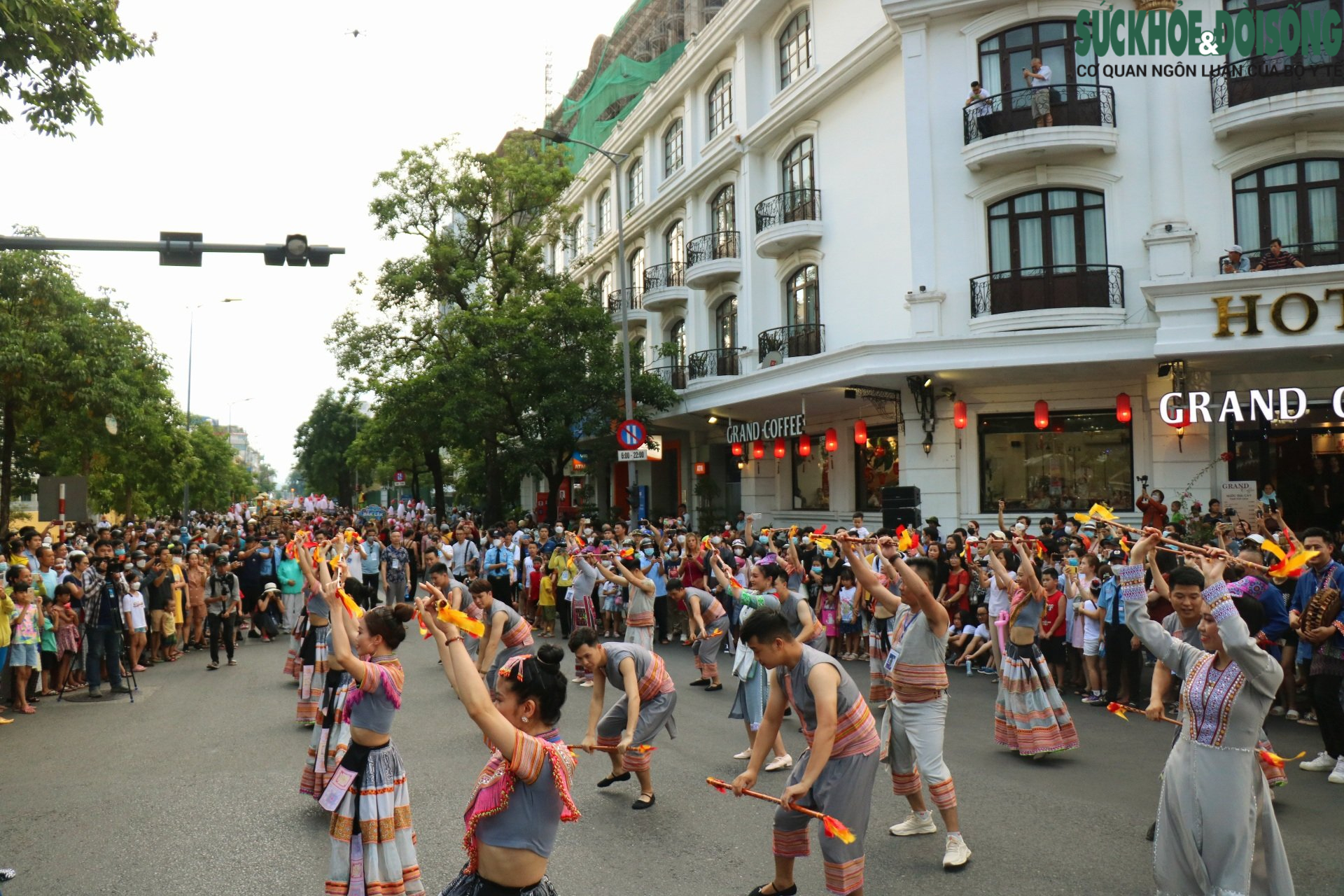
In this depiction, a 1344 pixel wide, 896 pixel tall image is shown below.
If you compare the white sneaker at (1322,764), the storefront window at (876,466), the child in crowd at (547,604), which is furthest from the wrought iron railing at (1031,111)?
the white sneaker at (1322,764)

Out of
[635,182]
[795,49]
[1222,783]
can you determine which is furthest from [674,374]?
[1222,783]

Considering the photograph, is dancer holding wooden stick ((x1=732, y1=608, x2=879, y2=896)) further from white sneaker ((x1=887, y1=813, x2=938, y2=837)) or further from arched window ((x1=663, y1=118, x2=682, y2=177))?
arched window ((x1=663, y1=118, x2=682, y2=177))

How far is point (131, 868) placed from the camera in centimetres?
582

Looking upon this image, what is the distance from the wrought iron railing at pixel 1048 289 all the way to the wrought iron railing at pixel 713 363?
27.5 ft

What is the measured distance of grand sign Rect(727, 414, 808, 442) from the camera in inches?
835

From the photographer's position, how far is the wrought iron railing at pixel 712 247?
2550 cm

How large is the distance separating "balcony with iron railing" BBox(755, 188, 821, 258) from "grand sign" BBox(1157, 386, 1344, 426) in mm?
8619

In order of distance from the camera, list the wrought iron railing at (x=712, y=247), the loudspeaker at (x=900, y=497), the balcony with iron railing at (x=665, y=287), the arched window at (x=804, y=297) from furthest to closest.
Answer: the balcony with iron railing at (x=665, y=287) < the wrought iron railing at (x=712, y=247) < the arched window at (x=804, y=297) < the loudspeaker at (x=900, y=497)

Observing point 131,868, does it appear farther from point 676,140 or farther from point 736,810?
point 676,140

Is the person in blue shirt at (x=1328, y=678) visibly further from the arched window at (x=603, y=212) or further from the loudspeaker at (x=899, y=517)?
the arched window at (x=603, y=212)

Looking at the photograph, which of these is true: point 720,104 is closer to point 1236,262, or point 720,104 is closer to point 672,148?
point 672,148

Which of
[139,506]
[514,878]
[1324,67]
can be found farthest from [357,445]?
[514,878]

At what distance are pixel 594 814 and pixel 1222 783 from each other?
408cm

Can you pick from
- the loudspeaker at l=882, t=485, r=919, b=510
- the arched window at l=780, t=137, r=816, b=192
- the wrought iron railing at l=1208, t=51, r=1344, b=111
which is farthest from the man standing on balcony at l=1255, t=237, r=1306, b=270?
the arched window at l=780, t=137, r=816, b=192
